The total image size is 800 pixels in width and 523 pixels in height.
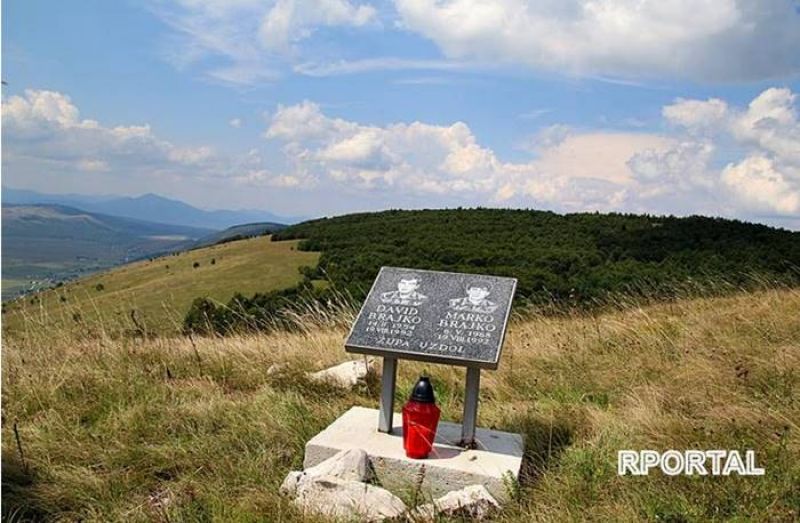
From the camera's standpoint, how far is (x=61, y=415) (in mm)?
5461

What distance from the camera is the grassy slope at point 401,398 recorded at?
3.96 meters

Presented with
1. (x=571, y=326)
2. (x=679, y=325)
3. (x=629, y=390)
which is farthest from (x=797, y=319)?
(x=629, y=390)

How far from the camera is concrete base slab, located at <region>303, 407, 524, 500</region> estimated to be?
4293 millimetres

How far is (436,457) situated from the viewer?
Answer: 4492 mm

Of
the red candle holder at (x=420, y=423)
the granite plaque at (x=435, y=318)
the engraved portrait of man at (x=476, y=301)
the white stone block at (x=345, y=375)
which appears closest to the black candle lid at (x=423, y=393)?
the red candle holder at (x=420, y=423)

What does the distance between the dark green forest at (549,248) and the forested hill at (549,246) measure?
70mm

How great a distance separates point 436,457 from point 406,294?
1.19 metres

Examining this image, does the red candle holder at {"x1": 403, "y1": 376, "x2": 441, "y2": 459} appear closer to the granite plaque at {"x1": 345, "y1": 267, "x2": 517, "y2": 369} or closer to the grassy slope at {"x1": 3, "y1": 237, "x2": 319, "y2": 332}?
the granite plaque at {"x1": 345, "y1": 267, "x2": 517, "y2": 369}

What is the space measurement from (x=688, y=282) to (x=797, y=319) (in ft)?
12.5

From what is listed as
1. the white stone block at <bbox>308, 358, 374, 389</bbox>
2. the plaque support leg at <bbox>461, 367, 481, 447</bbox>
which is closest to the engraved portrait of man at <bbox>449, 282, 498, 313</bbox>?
the plaque support leg at <bbox>461, 367, 481, 447</bbox>

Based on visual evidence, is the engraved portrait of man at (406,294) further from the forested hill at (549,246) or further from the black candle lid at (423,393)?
the forested hill at (549,246)

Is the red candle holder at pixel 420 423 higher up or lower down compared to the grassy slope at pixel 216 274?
higher up

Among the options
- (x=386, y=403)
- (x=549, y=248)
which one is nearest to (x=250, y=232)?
(x=549, y=248)

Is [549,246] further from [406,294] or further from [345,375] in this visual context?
[406,294]
